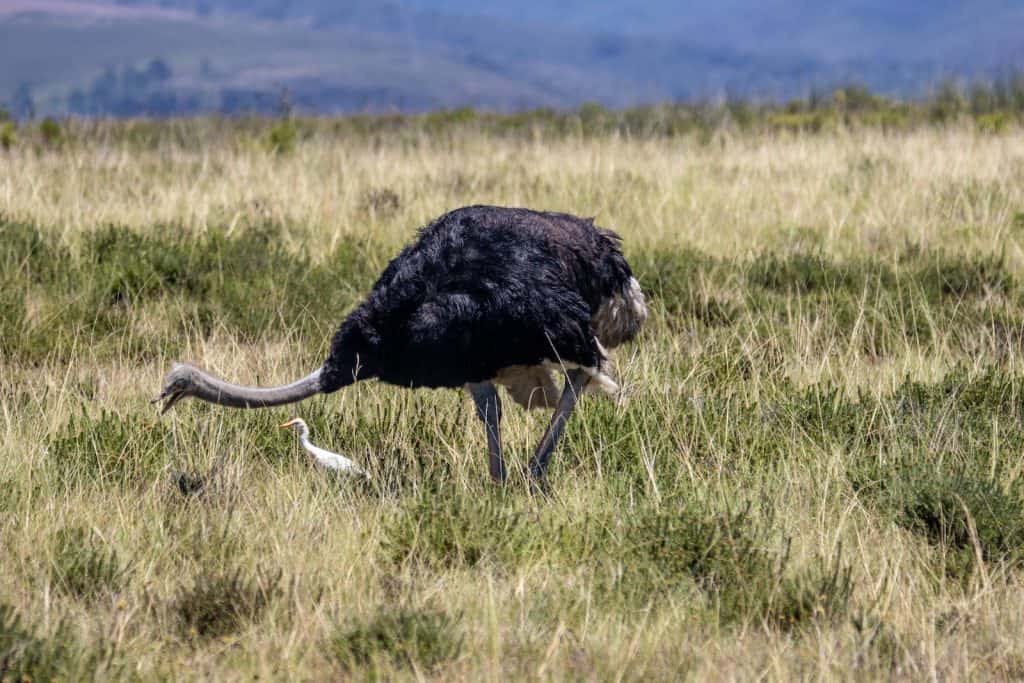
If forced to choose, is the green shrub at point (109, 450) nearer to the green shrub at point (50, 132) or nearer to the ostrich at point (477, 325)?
the ostrich at point (477, 325)

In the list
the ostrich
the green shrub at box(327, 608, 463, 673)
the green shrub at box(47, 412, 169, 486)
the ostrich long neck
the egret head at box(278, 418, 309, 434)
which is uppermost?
the ostrich

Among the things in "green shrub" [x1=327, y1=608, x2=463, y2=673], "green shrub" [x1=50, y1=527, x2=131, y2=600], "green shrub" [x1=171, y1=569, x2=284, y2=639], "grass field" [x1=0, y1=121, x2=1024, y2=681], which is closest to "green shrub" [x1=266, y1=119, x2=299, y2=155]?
"grass field" [x1=0, y1=121, x2=1024, y2=681]

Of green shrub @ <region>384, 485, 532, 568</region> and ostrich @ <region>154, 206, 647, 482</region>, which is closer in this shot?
green shrub @ <region>384, 485, 532, 568</region>

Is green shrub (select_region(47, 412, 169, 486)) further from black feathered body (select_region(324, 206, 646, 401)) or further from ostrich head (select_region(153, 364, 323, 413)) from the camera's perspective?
black feathered body (select_region(324, 206, 646, 401))

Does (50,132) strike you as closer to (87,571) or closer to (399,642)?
(87,571)

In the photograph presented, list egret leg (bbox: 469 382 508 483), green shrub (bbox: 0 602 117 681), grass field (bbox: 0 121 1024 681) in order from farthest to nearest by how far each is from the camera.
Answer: egret leg (bbox: 469 382 508 483) < grass field (bbox: 0 121 1024 681) < green shrub (bbox: 0 602 117 681)

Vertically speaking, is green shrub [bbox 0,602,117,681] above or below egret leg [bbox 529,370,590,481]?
below

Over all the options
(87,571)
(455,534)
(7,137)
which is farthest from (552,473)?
(7,137)

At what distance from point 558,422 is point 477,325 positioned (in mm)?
560

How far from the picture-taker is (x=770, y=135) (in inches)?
602

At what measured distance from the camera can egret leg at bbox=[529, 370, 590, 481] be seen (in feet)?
15.6

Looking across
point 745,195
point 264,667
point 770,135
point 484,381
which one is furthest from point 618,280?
point 770,135

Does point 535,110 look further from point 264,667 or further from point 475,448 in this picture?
point 264,667

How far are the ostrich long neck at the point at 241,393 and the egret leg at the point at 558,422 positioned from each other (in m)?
0.83
